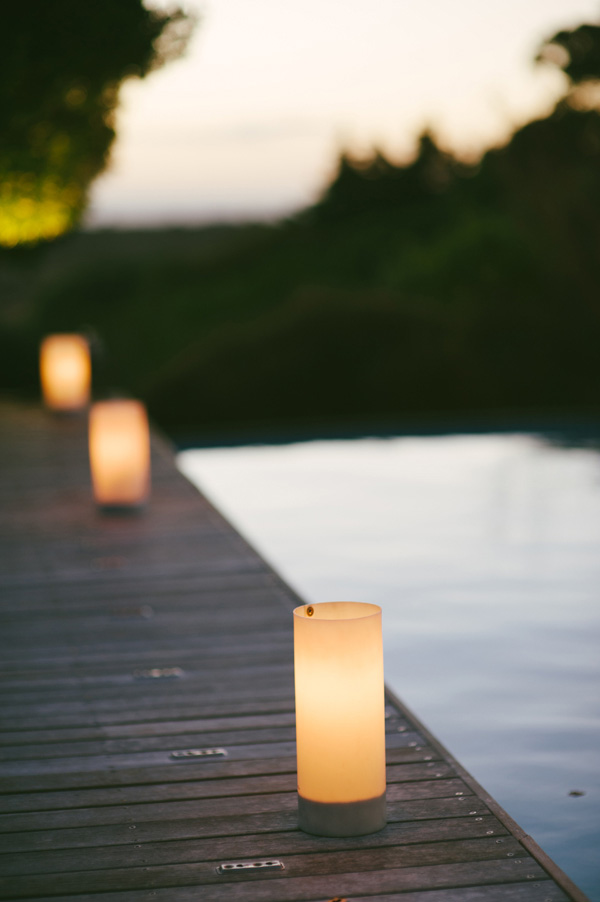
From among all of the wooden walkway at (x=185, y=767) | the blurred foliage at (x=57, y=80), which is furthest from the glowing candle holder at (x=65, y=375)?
the wooden walkway at (x=185, y=767)

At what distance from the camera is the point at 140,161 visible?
68.7 feet

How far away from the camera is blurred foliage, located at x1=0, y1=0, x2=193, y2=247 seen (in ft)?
29.5

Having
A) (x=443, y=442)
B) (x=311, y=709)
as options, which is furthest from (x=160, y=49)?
(x=311, y=709)

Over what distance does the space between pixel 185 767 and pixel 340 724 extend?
821mm

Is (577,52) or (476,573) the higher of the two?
(577,52)

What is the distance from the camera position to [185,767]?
11.8ft

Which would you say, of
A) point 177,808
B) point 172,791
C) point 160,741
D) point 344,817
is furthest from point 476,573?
point 344,817

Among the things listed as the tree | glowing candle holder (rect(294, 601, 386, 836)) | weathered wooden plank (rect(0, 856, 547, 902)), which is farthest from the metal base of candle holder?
the tree

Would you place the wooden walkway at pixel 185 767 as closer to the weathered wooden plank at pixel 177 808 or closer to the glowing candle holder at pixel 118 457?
the weathered wooden plank at pixel 177 808

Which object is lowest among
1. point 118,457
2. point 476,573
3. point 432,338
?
point 476,573

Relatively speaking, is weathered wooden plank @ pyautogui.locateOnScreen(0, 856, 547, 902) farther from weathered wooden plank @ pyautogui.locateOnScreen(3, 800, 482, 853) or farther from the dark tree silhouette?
the dark tree silhouette

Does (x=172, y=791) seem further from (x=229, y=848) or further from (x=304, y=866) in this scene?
(x=304, y=866)

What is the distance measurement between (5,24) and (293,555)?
14.9ft

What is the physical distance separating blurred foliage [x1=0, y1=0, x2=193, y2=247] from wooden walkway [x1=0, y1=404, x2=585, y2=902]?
14.9ft
